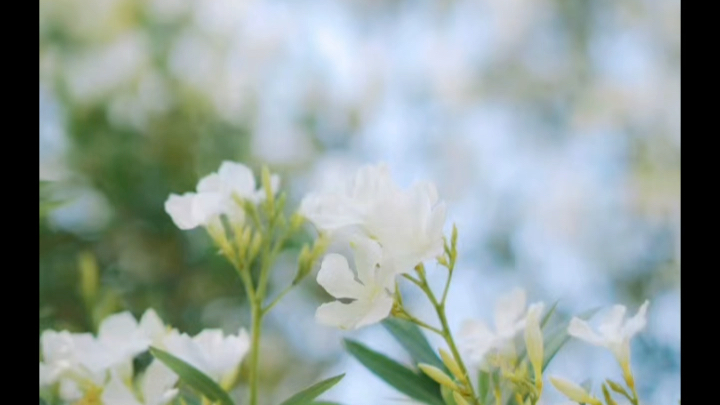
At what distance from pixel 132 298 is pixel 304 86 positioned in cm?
128

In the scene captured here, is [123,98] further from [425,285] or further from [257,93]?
[425,285]

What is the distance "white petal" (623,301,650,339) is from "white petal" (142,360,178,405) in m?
0.19

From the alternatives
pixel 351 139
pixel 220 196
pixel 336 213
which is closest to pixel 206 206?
pixel 220 196

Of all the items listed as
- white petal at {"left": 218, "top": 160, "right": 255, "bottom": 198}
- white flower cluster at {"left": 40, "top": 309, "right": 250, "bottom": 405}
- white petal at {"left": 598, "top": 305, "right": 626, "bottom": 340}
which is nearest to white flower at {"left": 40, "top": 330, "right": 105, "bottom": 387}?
white flower cluster at {"left": 40, "top": 309, "right": 250, "bottom": 405}

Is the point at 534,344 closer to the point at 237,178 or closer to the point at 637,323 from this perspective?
the point at 637,323

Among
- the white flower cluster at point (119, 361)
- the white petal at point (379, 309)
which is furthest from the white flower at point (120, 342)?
the white petal at point (379, 309)

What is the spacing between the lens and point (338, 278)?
38 cm

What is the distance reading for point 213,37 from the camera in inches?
82.7

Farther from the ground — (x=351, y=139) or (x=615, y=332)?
(x=351, y=139)

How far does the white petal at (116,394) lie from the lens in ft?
1.30

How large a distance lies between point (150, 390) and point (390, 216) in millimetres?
124

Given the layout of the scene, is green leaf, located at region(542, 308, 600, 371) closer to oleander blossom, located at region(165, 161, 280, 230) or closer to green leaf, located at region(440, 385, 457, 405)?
green leaf, located at region(440, 385, 457, 405)

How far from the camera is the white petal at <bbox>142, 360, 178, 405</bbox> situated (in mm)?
406

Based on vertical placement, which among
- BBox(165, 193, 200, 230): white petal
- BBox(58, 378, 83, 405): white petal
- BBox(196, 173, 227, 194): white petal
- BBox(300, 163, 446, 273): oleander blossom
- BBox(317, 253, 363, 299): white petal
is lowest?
BBox(58, 378, 83, 405): white petal
